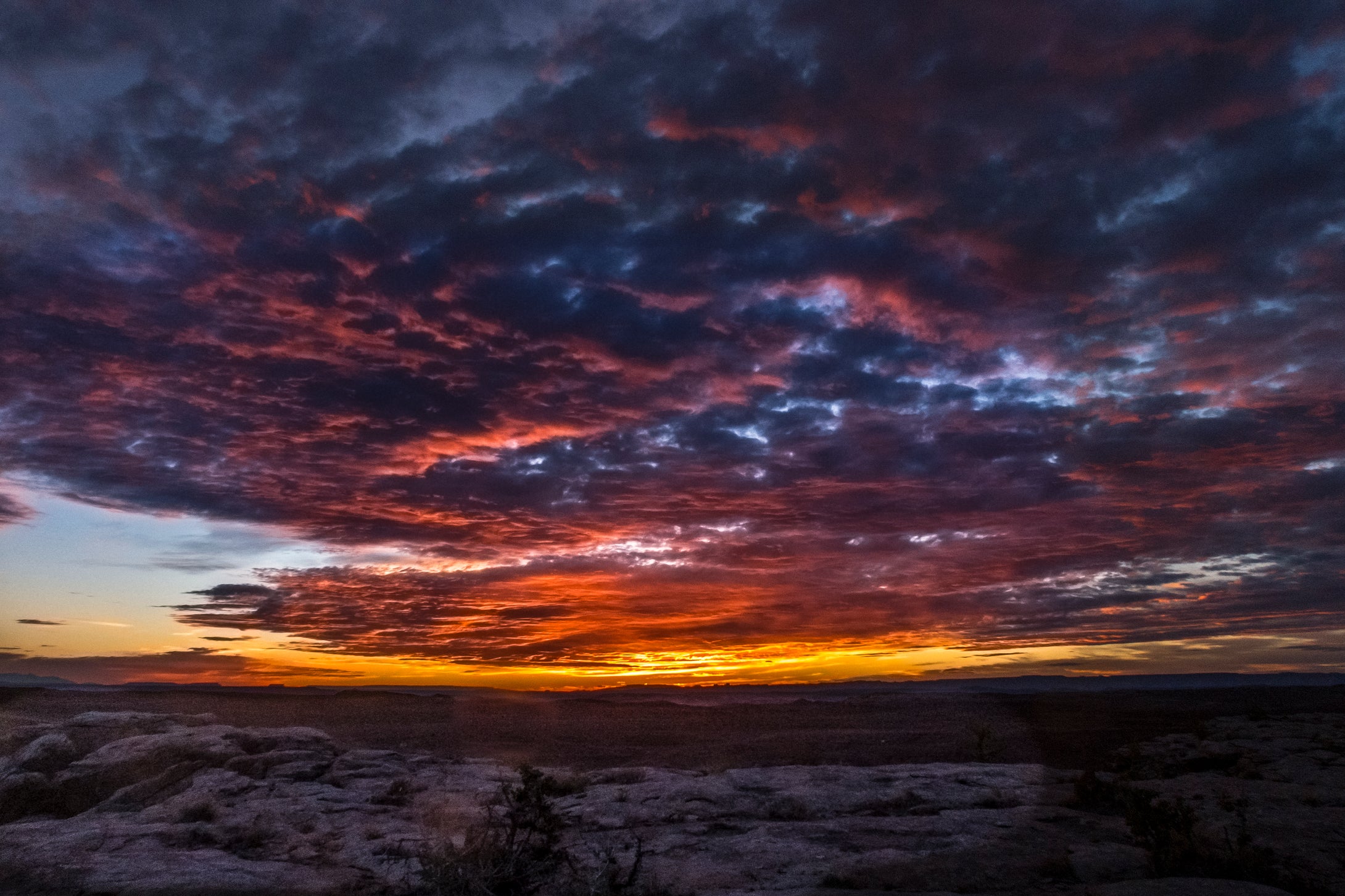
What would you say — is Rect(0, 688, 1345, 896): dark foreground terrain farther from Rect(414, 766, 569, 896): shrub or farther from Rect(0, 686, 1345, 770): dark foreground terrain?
Rect(0, 686, 1345, 770): dark foreground terrain

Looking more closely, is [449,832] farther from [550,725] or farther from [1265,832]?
[550,725]

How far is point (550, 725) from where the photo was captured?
102ft

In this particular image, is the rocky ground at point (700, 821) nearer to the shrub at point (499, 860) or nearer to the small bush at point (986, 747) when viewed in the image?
the shrub at point (499, 860)

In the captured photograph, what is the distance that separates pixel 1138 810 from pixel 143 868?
427 inches

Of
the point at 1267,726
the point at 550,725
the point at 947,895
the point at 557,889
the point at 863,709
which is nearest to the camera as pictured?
the point at 947,895

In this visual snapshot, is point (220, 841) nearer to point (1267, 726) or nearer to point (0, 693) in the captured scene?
point (1267, 726)

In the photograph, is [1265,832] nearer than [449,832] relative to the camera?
Yes

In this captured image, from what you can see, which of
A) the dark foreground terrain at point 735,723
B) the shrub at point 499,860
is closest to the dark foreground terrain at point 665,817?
the shrub at point 499,860

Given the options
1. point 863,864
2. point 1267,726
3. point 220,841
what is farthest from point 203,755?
point 1267,726

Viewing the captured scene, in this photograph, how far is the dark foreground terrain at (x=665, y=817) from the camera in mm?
7391

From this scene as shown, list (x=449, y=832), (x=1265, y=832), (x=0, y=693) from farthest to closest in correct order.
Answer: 1. (x=0, y=693)
2. (x=449, y=832)
3. (x=1265, y=832)

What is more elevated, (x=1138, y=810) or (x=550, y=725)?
(x=1138, y=810)

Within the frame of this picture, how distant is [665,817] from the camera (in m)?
10.6

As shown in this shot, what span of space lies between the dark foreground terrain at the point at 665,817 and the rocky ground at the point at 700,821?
0.15 feet
